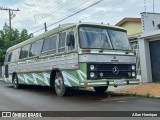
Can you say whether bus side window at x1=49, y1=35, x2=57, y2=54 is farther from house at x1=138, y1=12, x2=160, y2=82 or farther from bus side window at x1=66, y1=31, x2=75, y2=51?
house at x1=138, y1=12, x2=160, y2=82

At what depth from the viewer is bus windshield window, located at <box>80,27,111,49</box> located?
41.1ft

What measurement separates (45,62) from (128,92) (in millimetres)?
4180

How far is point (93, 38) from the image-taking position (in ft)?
41.9

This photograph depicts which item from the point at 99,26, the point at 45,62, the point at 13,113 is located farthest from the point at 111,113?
the point at 45,62

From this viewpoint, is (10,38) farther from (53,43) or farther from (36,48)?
(53,43)

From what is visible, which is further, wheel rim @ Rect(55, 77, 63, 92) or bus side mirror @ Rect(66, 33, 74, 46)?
wheel rim @ Rect(55, 77, 63, 92)

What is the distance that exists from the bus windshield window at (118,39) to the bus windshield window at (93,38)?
285mm

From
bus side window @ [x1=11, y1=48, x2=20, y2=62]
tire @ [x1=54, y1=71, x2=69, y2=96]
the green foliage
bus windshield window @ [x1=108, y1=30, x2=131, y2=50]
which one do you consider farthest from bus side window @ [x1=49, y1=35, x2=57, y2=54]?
the green foliage

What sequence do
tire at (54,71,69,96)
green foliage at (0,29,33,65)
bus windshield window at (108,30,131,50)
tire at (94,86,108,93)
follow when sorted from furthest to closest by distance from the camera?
1. green foliage at (0,29,33,65)
2. tire at (94,86,108,93)
3. tire at (54,71,69,96)
4. bus windshield window at (108,30,131,50)

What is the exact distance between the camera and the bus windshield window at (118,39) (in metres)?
13.3

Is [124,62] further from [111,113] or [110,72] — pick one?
[111,113]

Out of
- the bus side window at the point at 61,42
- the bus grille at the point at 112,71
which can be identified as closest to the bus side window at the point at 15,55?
the bus side window at the point at 61,42

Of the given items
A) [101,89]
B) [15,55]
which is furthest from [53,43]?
[15,55]

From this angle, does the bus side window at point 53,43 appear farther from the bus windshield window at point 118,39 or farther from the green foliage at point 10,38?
the green foliage at point 10,38
